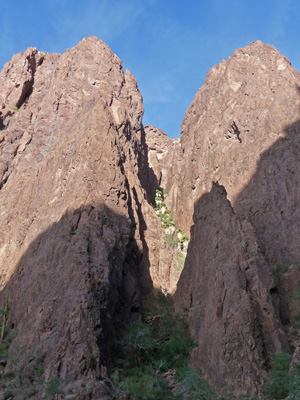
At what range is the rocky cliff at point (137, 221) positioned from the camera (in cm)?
2486

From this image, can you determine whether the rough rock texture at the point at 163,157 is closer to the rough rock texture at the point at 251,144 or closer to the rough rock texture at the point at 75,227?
the rough rock texture at the point at 251,144

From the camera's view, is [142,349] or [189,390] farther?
[142,349]

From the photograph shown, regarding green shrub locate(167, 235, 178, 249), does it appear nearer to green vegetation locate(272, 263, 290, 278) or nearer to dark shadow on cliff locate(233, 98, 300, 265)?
dark shadow on cliff locate(233, 98, 300, 265)

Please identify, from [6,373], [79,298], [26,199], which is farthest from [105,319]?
[26,199]

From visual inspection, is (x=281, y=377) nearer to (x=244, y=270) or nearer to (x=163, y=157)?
(x=244, y=270)

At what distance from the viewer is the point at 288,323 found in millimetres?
26531

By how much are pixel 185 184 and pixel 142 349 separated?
122ft

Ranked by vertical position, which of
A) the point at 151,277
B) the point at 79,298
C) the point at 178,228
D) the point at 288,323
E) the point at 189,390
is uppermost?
the point at 178,228

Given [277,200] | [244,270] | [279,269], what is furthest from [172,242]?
[244,270]

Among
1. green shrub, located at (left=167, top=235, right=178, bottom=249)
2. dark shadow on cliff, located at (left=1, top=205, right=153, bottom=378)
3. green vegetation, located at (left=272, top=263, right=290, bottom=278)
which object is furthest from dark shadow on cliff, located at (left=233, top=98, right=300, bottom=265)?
green shrub, located at (left=167, top=235, right=178, bottom=249)

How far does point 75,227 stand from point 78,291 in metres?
8.04

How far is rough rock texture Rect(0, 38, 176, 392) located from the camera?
86.5ft

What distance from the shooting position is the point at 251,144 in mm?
48281

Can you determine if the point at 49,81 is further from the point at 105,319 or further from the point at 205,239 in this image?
the point at 105,319
